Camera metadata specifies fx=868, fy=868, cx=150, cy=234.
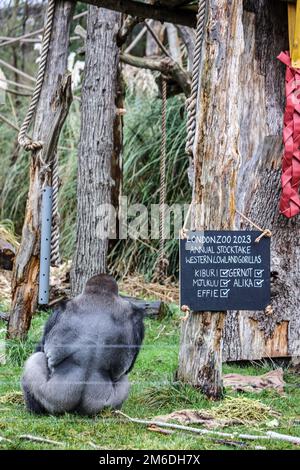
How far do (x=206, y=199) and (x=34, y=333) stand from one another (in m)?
2.00

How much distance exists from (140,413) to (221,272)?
2.84ft

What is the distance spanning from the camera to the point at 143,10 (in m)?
6.00

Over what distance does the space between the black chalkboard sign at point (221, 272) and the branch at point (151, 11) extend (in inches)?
78.0

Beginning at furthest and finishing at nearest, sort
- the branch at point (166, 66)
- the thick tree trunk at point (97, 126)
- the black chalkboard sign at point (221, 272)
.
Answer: the branch at point (166, 66)
the thick tree trunk at point (97, 126)
the black chalkboard sign at point (221, 272)

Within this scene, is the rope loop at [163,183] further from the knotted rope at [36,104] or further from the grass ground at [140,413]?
the knotted rope at [36,104]

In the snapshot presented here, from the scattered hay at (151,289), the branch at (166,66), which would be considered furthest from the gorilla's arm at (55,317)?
the branch at (166,66)

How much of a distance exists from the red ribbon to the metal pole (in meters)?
1.53

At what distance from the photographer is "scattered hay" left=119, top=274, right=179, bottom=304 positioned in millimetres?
7820

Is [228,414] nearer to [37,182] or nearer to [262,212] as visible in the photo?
[262,212]

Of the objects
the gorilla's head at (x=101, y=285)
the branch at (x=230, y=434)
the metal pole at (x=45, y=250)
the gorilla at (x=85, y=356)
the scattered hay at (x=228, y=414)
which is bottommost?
the branch at (x=230, y=434)

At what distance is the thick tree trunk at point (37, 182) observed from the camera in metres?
5.64

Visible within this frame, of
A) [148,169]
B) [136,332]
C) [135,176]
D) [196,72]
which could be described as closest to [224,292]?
[136,332]
